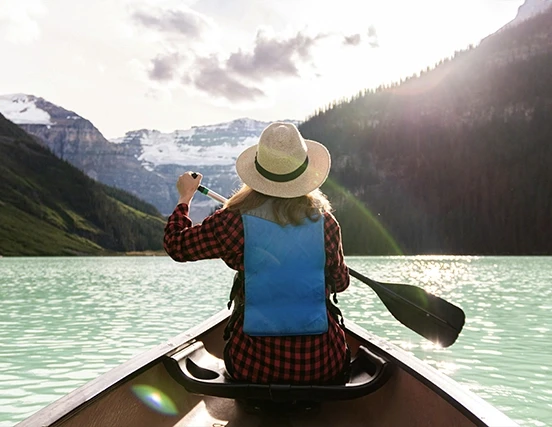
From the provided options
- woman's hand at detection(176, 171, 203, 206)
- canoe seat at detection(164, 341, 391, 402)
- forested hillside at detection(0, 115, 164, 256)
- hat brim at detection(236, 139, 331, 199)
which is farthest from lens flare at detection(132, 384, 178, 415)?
forested hillside at detection(0, 115, 164, 256)

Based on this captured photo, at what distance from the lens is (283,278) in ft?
11.6

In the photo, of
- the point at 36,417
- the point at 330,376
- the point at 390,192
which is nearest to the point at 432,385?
the point at 330,376

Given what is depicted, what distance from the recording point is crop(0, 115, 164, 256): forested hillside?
131750 millimetres

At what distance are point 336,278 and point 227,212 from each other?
0.88m

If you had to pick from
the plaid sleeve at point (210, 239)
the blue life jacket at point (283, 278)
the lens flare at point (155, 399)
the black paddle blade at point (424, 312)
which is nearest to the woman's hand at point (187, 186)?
the plaid sleeve at point (210, 239)

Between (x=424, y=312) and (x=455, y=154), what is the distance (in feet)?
430

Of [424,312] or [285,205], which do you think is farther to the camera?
[424,312]

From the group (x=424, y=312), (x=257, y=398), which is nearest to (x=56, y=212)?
(x=424, y=312)

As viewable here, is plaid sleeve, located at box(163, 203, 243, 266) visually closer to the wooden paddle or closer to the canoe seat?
the canoe seat

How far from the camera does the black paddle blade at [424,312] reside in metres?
5.00

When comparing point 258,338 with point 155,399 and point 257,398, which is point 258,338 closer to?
point 257,398

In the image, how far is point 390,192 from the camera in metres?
127

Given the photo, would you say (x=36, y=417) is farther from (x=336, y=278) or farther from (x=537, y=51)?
(x=537, y=51)

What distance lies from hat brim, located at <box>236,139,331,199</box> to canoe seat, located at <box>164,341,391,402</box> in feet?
3.94
